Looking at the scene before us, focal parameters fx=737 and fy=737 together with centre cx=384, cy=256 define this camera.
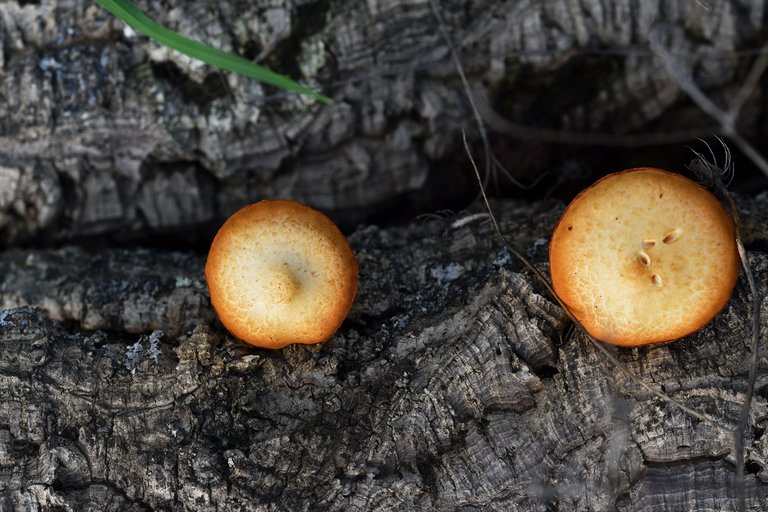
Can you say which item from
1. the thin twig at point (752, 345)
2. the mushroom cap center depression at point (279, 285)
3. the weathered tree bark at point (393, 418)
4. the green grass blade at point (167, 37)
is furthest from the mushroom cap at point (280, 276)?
the thin twig at point (752, 345)

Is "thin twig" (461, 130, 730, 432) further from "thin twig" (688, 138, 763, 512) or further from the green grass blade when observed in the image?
the green grass blade

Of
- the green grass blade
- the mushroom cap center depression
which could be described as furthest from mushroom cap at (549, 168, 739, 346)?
the green grass blade

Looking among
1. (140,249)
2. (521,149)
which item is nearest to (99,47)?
(140,249)

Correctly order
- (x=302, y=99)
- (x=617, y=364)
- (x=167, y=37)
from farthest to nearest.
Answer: (x=302, y=99) → (x=167, y=37) → (x=617, y=364)

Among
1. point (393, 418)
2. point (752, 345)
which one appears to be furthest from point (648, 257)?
point (393, 418)

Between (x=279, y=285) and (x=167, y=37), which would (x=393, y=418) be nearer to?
(x=279, y=285)

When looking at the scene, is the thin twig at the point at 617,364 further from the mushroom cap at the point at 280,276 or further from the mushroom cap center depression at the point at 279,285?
the mushroom cap center depression at the point at 279,285
